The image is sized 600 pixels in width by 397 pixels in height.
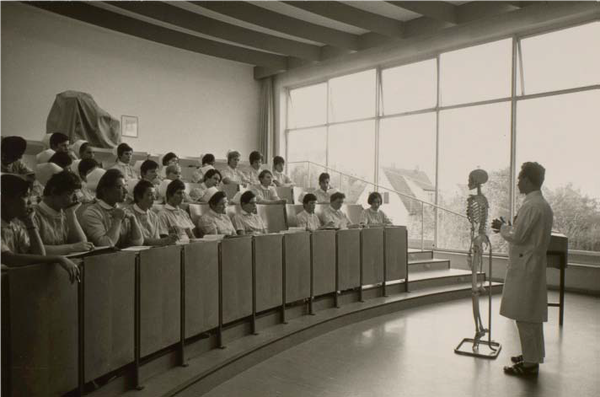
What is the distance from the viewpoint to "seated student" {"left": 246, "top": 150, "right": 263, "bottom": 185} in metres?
7.88

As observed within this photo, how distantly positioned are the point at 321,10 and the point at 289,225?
3.58 m

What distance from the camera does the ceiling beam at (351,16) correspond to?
24.3ft

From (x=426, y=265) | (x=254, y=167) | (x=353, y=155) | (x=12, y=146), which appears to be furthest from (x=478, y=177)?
(x=353, y=155)

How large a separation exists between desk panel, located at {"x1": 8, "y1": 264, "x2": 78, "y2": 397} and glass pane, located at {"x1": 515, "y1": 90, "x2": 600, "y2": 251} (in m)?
6.86

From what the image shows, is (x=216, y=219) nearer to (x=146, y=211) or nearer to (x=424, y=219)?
(x=146, y=211)

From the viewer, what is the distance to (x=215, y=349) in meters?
3.61

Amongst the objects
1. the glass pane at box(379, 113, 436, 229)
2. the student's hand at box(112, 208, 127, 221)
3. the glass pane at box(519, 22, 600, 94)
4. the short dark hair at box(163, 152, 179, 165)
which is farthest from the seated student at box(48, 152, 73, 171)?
the glass pane at box(519, 22, 600, 94)

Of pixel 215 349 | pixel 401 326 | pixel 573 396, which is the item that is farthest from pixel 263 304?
pixel 573 396

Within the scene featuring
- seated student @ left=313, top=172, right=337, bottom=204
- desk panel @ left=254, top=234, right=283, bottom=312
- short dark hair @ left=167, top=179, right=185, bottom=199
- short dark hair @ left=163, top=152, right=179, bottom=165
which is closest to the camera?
desk panel @ left=254, top=234, right=283, bottom=312

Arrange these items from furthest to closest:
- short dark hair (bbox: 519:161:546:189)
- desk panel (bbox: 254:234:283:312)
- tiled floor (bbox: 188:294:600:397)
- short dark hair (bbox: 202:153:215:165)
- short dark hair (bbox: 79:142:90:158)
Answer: short dark hair (bbox: 202:153:215:165) < short dark hair (bbox: 79:142:90:158) < desk panel (bbox: 254:234:283:312) < short dark hair (bbox: 519:161:546:189) < tiled floor (bbox: 188:294:600:397)

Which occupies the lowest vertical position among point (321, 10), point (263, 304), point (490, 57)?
point (263, 304)

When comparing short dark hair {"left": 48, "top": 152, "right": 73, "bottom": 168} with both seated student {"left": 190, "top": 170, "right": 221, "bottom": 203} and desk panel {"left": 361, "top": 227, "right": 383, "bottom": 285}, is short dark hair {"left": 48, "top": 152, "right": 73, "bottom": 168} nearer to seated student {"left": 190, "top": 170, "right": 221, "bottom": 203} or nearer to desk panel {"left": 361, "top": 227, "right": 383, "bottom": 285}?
seated student {"left": 190, "top": 170, "right": 221, "bottom": 203}

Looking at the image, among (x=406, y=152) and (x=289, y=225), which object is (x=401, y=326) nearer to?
(x=289, y=225)

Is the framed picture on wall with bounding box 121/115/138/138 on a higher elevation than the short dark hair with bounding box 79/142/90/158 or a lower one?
higher
